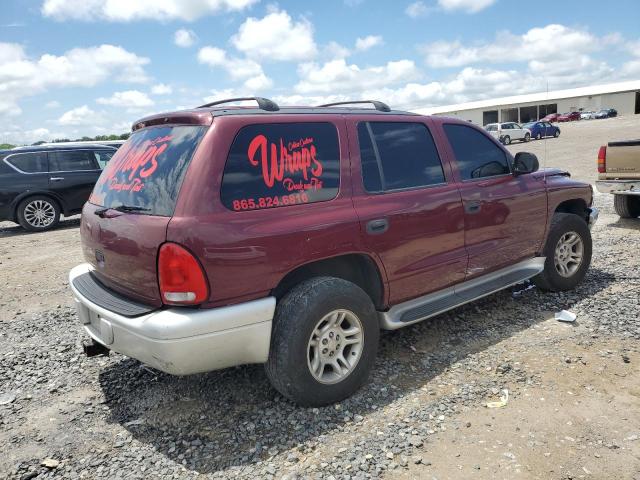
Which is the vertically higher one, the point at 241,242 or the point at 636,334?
the point at 241,242

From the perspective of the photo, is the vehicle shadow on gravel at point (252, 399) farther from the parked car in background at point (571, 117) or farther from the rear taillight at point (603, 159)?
the parked car in background at point (571, 117)

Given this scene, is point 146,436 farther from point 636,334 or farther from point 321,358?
point 636,334

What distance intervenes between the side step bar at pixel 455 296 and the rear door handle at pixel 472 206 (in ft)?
1.92

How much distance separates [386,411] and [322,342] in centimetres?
57

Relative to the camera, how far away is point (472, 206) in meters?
3.90

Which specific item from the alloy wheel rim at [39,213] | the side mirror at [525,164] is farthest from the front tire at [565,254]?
the alloy wheel rim at [39,213]

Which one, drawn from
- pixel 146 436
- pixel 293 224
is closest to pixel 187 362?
pixel 146 436

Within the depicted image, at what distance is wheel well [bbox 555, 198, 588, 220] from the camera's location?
16.7ft

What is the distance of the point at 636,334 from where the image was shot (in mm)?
3920

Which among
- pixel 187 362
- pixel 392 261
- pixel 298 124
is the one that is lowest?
pixel 187 362

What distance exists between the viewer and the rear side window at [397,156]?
134 inches

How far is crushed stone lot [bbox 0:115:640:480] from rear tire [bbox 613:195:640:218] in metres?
4.26

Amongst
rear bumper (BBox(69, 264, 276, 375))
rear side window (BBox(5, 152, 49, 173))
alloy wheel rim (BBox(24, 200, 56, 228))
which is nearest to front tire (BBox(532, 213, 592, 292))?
rear bumper (BBox(69, 264, 276, 375))

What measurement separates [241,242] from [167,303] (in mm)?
517
